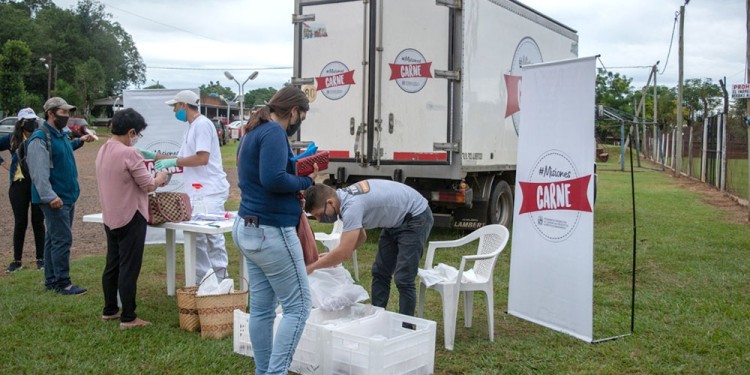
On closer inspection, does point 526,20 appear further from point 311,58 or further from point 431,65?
point 311,58

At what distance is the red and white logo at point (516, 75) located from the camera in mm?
9992

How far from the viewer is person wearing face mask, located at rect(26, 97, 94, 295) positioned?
619 centimetres

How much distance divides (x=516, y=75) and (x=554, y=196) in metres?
5.20

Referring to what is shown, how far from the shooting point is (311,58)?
914cm

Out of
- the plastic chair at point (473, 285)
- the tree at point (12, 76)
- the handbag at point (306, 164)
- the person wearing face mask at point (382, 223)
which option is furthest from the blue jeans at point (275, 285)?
the tree at point (12, 76)

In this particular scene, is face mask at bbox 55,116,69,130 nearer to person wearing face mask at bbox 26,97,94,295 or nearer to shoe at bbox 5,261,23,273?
person wearing face mask at bbox 26,97,94,295

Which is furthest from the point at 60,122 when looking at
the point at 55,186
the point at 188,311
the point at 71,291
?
the point at 188,311

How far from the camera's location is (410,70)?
8.62 m

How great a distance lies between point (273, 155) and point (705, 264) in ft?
20.5

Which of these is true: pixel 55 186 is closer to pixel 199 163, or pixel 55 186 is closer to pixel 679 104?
pixel 199 163

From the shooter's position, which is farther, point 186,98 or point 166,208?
point 186,98

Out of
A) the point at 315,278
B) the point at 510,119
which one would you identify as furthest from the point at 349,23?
the point at 315,278

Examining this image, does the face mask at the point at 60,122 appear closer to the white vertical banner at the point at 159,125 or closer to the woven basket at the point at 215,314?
the white vertical banner at the point at 159,125

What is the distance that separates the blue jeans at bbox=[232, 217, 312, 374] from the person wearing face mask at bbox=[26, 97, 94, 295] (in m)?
3.16
